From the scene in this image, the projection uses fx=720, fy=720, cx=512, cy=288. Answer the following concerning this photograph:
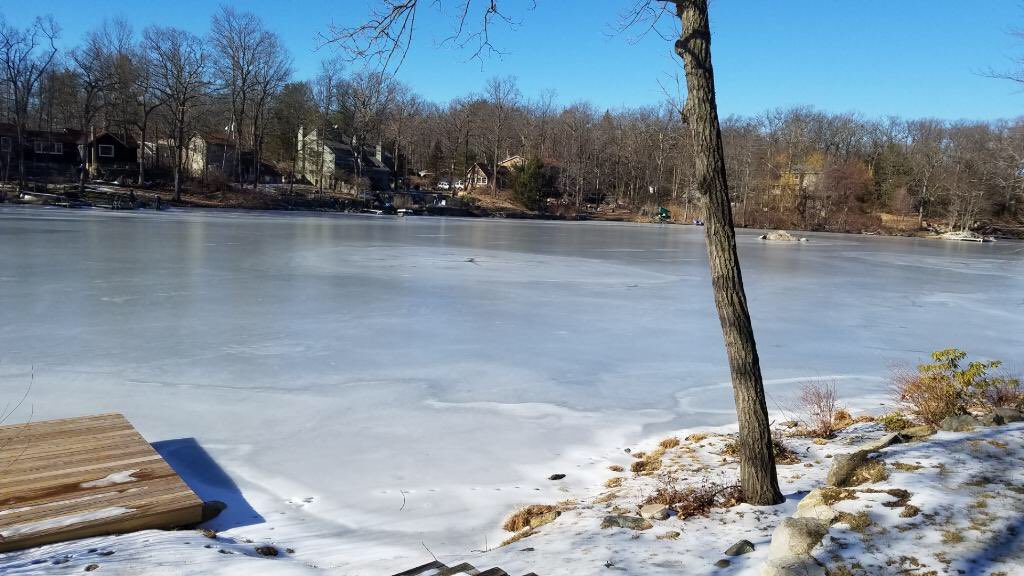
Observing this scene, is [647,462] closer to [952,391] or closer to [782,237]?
[952,391]

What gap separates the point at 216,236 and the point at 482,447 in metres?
19.8

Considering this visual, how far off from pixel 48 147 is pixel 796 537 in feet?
207

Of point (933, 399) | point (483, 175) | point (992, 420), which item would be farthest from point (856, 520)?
point (483, 175)

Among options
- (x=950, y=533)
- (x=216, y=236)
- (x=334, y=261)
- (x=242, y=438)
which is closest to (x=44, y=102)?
(x=216, y=236)

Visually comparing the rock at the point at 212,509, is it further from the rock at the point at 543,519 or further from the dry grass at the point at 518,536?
the rock at the point at 543,519

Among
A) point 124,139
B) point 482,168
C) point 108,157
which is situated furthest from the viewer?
point 482,168

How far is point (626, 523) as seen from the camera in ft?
12.8

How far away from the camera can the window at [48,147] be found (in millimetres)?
53156

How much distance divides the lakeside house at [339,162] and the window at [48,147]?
17412mm

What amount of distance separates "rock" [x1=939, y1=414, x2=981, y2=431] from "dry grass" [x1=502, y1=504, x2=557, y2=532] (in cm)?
302

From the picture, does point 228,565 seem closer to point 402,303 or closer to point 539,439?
point 539,439

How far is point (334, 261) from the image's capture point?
1747 cm

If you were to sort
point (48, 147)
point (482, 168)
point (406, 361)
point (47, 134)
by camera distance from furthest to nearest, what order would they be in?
point (482, 168), point (47, 134), point (48, 147), point (406, 361)

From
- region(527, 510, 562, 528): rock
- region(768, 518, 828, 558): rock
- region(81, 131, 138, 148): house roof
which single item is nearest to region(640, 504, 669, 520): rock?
region(527, 510, 562, 528): rock
